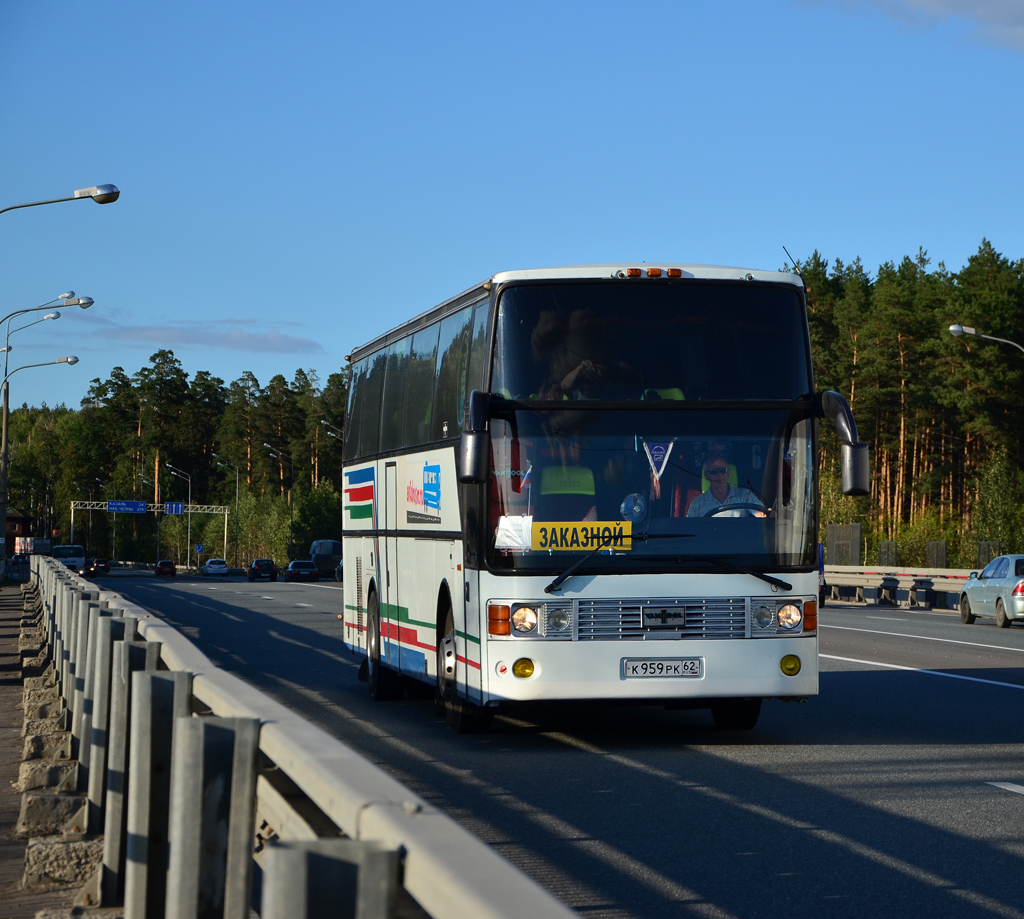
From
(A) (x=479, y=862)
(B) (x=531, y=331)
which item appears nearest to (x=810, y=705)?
(B) (x=531, y=331)

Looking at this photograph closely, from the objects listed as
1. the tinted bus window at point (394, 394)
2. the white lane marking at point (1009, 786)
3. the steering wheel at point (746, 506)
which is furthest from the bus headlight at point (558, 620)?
the tinted bus window at point (394, 394)

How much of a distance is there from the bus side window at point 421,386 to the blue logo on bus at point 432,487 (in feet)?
1.21

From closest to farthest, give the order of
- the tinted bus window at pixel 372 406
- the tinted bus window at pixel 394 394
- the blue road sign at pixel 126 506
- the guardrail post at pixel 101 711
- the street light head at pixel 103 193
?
the guardrail post at pixel 101 711 → the tinted bus window at pixel 394 394 → the tinted bus window at pixel 372 406 → the street light head at pixel 103 193 → the blue road sign at pixel 126 506

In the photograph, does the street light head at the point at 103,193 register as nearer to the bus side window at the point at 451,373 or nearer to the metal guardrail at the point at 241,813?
the bus side window at the point at 451,373

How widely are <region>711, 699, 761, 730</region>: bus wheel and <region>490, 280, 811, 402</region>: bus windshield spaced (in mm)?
2514

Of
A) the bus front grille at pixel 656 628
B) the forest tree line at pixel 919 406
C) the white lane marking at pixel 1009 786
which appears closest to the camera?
the white lane marking at pixel 1009 786

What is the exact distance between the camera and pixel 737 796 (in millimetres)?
9234

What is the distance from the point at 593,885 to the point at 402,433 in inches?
329

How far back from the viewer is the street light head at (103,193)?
3038 cm

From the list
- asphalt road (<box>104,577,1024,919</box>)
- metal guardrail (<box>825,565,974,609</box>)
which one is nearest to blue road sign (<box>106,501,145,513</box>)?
metal guardrail (<box>825,565,974,609</box>)

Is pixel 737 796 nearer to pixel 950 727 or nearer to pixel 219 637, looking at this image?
pixel 950 727

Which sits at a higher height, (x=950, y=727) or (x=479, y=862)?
(x=479, y=862)

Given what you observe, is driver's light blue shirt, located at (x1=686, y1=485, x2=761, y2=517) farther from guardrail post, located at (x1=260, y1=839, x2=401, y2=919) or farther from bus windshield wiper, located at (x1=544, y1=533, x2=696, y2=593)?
guardrail post, located at (x1=260, y1=839, x2=401, y2=919)

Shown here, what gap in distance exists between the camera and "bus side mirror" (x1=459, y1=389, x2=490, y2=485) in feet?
36.0
